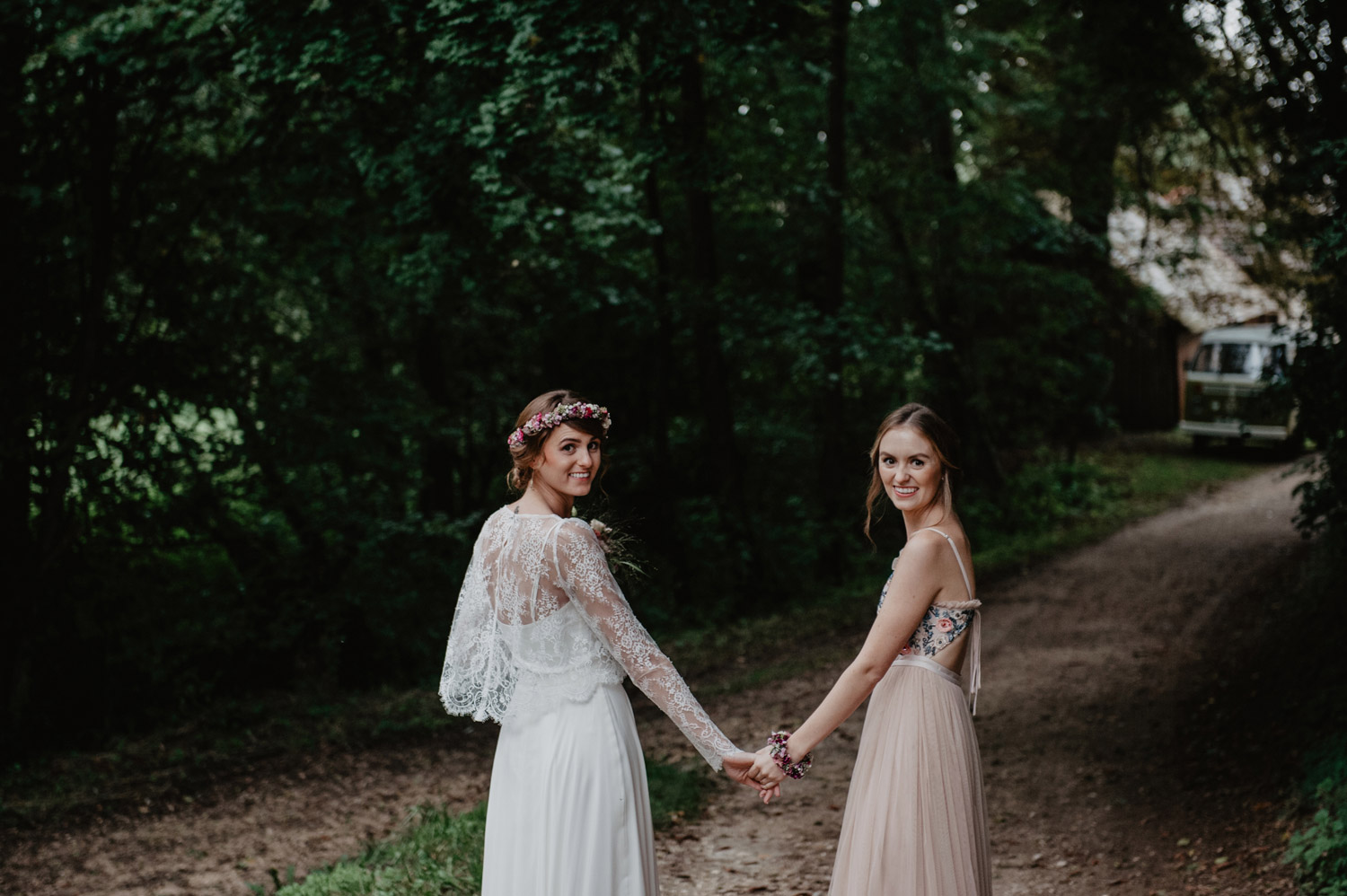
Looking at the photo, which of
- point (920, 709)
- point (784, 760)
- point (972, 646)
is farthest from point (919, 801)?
point (784, 760)

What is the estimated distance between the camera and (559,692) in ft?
10.7

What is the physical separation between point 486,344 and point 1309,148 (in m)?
9.67

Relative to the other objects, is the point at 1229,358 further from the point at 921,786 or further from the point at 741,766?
the point at 921,786

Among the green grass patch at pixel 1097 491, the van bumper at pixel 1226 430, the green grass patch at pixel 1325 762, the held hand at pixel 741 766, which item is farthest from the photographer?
the van bumper at pixel 1226 430

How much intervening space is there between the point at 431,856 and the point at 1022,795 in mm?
3603

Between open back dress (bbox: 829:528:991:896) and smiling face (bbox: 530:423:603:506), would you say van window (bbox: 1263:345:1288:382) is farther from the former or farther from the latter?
smiling face (bbox: 530:423:603:506)

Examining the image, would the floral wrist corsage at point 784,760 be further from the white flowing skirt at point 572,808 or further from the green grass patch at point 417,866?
the green grass patch at point 417,866

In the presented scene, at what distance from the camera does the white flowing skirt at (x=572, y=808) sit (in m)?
3.16

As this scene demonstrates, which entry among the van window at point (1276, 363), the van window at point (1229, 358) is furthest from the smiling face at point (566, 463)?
the van window at point (1229, 358)

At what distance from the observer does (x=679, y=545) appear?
46.3ft

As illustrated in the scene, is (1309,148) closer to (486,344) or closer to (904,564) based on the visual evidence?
(904,564)

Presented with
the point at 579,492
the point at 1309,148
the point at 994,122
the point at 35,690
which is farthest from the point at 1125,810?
the point at 994,122

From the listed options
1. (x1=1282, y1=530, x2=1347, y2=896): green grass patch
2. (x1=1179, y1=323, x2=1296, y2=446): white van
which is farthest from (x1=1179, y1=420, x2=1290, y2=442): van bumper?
(x1=1282, y1=530, x2=1347, y2=896): green grass patch

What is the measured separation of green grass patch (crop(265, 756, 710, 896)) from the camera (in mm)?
5207
